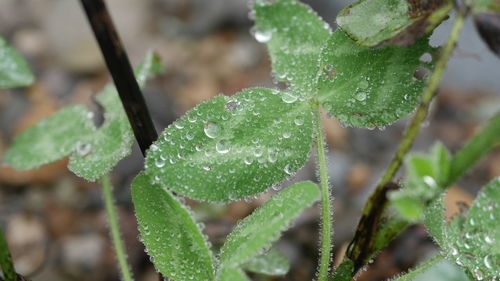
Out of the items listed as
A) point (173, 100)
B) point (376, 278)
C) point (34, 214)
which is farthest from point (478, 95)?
point (34, 214)

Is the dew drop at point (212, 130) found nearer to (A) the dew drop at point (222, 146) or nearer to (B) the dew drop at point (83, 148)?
(A) the dew drop at point (222, 146)

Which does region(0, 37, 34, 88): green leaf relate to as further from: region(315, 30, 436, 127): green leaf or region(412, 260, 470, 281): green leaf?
region(412, 260, 470, 281): green leaf

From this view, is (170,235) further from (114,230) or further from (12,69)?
(12,69)

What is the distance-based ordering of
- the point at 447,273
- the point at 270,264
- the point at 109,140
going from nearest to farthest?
the point at 109,140 → the point at 270,264 → the point at 447,273

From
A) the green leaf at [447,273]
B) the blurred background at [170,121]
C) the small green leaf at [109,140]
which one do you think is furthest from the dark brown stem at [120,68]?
the green leaf at [447,273]

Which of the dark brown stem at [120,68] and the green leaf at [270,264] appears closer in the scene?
the dark brown stem at [120,68]

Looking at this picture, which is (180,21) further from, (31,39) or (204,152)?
(204,152)

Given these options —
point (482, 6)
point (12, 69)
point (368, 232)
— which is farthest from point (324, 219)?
point (12, 69)
